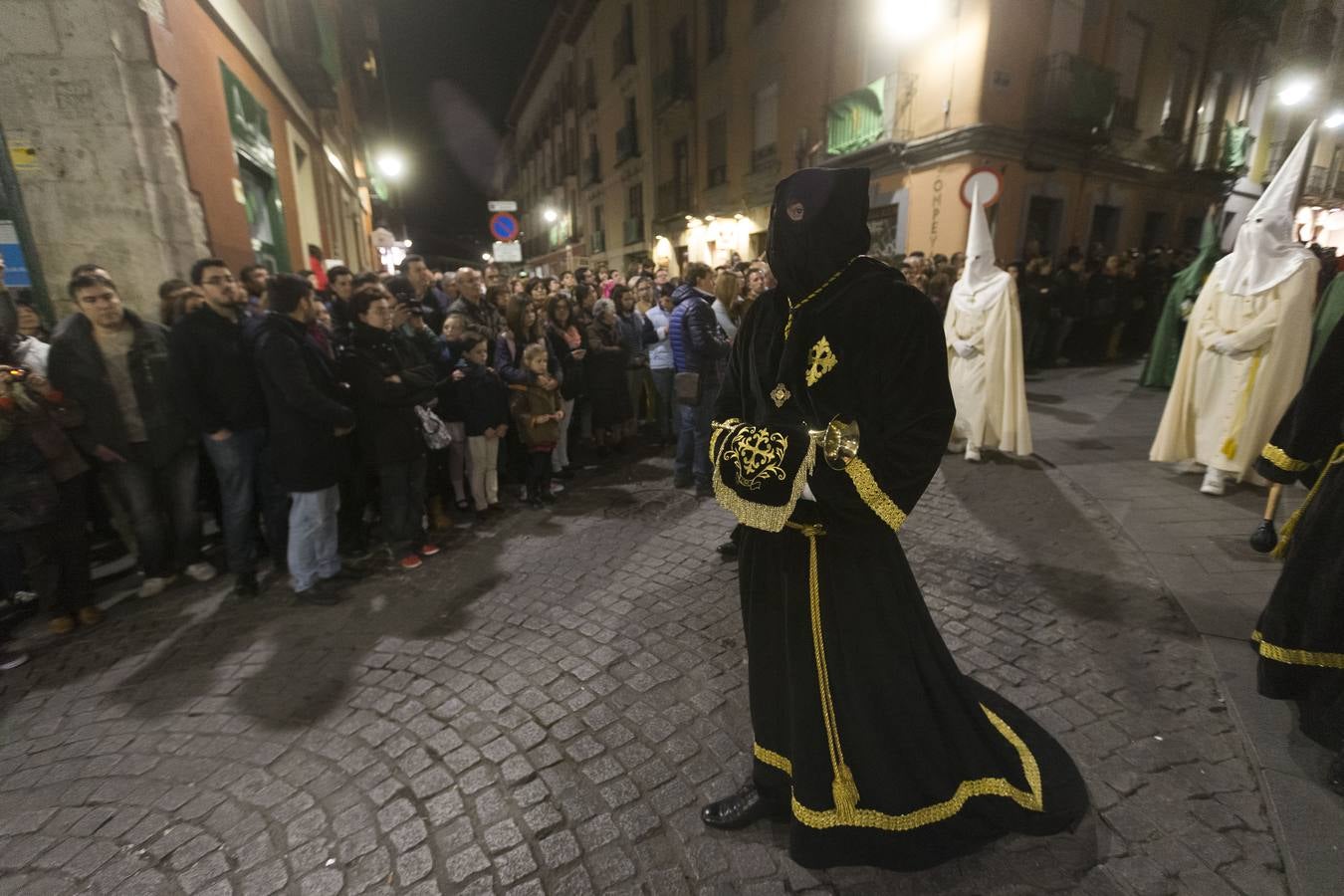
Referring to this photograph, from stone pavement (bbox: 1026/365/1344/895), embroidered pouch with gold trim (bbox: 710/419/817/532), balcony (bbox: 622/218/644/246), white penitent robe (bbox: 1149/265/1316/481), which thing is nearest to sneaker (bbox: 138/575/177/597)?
embroidered pouch with gold trim (bbox: 710/419/817/532)

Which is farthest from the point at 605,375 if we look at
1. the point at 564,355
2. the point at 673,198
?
the point at 673,198

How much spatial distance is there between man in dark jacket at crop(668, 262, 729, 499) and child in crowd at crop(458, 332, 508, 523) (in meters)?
1.64

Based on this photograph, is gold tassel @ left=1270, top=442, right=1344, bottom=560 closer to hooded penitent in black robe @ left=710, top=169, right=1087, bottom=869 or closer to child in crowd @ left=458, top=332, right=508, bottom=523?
hooded penitent in black robe @ left=710, top=169, right=1087, bottom=869

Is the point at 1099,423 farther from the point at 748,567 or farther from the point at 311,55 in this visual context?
the point at 311,55

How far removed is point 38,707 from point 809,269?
4261 mm

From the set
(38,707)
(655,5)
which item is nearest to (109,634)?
(38,707)

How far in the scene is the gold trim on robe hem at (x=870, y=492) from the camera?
1680 millimetres

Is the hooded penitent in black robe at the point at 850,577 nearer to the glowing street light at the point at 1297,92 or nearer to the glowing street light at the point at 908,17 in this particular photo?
the glowing street light at the point at 1297,92

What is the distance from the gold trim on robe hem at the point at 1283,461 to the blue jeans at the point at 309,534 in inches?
200

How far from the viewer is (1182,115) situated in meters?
16.4

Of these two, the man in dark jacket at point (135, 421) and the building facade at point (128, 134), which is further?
the building facade at point (128, 134)

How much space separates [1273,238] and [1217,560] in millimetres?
2657

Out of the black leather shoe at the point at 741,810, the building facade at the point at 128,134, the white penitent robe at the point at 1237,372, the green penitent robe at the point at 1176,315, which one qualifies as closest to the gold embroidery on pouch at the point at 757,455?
the black leather shoe at the point at 741,810

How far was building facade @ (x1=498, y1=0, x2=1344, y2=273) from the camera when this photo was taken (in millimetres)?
12258
